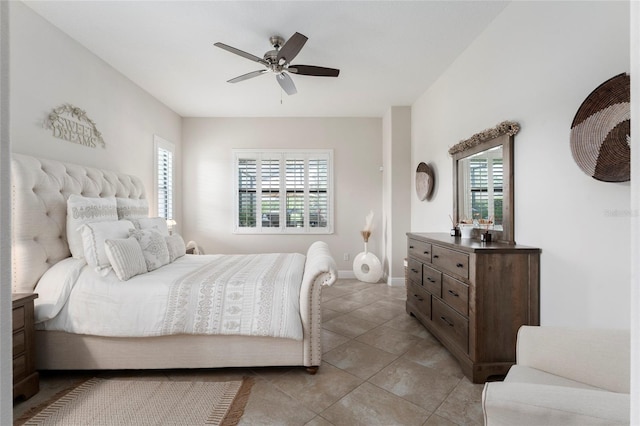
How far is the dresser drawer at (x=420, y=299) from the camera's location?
8.74 feet

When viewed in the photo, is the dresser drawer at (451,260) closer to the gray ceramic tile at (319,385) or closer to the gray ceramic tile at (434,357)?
the gray ceramic tile at (434,357)

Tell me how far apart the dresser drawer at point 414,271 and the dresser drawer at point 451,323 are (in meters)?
0.33

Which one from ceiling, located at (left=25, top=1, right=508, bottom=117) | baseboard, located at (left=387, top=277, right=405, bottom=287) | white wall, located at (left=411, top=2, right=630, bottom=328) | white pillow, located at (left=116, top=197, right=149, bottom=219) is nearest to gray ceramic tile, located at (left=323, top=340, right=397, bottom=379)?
white wall, located at (left=411, top=2, right=630, bottom=328)

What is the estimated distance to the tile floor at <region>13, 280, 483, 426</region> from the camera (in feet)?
5.47

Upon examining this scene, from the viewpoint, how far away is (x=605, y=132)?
1.42 meters

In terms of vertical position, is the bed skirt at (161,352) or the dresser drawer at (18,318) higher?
the dresser drawer at (18,318)

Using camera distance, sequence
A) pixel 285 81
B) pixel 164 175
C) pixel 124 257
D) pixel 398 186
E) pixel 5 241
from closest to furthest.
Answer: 1. pixel 5 241
2. pixel 124 257
3. pixel 285 81
4. pixel 164 175
5. pixel 398 186

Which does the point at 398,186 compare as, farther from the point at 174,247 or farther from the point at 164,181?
the point at 164,181

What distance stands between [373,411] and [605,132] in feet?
6.61

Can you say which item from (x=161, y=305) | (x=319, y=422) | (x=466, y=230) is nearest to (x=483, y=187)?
(x=466, y=230)

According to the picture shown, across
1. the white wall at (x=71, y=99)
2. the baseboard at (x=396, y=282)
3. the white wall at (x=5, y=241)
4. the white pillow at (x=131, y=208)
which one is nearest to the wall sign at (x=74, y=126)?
the white wall at (x=71, y=99)

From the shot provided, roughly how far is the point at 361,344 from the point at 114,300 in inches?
78.0

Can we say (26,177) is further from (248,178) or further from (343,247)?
(343,247)

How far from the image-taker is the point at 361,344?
98.4 inches
